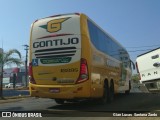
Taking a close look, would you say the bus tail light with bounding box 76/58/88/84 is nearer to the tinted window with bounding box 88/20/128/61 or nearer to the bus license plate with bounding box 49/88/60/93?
the bus license plate with bounding box 49/88/60/93

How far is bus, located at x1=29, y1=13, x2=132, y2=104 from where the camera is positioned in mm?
14031

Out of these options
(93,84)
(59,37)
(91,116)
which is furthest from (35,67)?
(91,116)

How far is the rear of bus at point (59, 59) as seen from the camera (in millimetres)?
14000

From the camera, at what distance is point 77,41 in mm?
14227

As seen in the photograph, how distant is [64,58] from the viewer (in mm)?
14336

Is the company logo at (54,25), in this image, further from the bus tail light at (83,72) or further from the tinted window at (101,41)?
the bus tail light at (83,72)

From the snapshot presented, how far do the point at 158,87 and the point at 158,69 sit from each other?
2.34ft

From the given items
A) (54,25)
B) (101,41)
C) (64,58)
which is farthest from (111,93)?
(54,25)

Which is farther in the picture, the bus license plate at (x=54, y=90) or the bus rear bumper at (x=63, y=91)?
the bus license plate at (x=54, y=90)

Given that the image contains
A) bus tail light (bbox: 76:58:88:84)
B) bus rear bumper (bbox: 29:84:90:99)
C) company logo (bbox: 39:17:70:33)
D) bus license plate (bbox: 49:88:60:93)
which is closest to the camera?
bus rear bumper (bbox: 29:84:90:99)

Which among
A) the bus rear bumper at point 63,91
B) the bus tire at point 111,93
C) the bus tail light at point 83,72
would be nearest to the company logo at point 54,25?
the bus tail light at point 83,72

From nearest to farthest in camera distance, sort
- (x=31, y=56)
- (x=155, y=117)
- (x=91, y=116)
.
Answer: (x=155, y=117)
(x=91, y=116)
(x=31, y=56)

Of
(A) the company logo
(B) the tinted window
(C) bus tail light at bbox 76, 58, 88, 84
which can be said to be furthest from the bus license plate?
(B) the tinted window

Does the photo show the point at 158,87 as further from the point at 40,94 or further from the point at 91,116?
the point at 40,94
